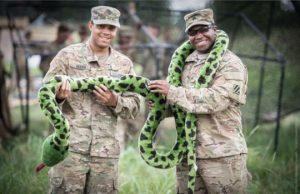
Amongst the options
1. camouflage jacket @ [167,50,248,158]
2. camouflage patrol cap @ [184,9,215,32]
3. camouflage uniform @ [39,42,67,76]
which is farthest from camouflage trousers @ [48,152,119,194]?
camouflage uniform @ [39,42,67,76]

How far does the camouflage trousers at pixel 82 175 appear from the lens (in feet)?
12.9

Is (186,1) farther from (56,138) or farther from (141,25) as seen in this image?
(56,138)

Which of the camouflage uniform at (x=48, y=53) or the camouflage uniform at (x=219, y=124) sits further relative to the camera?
the camouflage uniform at (x=48, y=53)

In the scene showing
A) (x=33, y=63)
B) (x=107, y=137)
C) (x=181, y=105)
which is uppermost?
(x=181, y=105)

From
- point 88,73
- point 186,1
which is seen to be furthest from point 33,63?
point 88,73

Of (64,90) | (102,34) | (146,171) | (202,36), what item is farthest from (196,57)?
(146,171)

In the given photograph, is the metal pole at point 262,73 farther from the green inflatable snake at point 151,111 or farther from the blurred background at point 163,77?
the green inflatable snake at point 151,111

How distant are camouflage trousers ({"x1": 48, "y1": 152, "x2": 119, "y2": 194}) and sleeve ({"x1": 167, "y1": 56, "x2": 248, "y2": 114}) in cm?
82

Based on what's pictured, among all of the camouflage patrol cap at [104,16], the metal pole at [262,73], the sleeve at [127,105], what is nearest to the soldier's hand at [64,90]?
the sleeve at [127,105]

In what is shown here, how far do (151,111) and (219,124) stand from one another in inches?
23.4

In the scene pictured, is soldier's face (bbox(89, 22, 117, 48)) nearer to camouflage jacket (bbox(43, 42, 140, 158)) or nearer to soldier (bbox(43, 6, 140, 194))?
soldier (bbox(43, 6, 140, 194))

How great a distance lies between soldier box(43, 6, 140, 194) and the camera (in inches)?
155

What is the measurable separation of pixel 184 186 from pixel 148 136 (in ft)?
1.70

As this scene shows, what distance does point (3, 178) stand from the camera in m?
5.54
